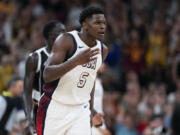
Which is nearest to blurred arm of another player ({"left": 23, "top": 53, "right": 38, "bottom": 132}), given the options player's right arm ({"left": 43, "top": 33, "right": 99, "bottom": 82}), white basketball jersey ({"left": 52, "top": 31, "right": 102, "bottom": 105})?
white basketball jersey ({"left": 52, "top": 31, "right": 102, "bottom": 105})

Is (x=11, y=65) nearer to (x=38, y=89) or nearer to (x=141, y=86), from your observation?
(x=141, y=86)

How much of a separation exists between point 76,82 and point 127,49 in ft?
24.6

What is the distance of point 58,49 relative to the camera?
586 centimetres

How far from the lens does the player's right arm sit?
18.4ft

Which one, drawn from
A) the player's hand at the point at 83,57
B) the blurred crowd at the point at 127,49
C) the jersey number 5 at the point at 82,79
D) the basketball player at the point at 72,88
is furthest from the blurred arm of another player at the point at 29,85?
the blurred crowd at the point at 127,49

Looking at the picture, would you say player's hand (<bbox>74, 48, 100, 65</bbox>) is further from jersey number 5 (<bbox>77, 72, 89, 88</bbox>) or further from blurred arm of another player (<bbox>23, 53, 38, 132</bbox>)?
blurred arm of another player (<bbox>23, 53, 38, 132</bbox>)

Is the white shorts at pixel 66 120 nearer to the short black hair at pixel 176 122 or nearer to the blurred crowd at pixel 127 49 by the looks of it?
the short black hair at pixel 176 122

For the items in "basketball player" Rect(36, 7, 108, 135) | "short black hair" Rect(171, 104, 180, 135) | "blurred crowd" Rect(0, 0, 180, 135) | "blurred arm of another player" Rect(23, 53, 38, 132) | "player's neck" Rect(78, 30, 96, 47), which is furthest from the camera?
"blurred crowd" Rect(0, 0, 180, 135)

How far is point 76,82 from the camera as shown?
6.04 meters

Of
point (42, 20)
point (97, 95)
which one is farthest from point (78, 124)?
point (42, 20)

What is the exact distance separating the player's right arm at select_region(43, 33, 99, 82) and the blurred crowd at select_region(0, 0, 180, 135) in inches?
206

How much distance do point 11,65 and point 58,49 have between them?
7200 millimetres

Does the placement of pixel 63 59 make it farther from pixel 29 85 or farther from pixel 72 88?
pixel 29 85

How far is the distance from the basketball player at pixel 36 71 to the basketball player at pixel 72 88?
90 cm
